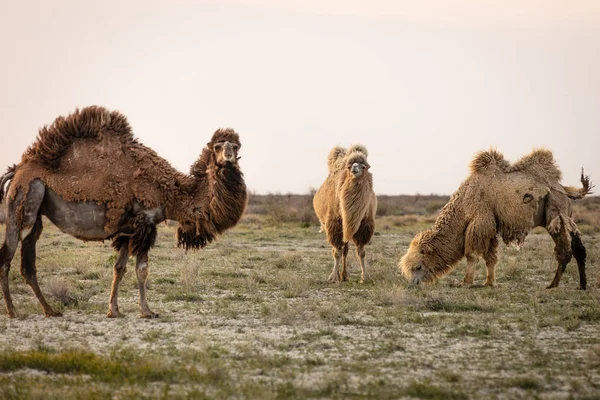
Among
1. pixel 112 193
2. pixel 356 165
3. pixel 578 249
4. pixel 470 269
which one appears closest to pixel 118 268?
pixel 112 193

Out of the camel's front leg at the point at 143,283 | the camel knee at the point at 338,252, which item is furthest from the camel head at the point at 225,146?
the camel knee at the point at 338,252

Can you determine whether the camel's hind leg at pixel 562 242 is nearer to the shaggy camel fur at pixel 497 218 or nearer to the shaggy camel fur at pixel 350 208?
the shaggy camel fur at pixel 497 218

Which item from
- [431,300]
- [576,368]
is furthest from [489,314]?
[576,368]

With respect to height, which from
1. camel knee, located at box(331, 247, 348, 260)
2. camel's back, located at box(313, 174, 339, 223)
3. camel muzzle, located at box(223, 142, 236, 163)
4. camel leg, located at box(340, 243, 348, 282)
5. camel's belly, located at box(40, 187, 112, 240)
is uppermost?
camel muzzle, located at box(223, 142, 236, 163)

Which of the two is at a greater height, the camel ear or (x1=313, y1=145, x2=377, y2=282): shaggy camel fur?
(x1=313, y1=145, x2=377, y2=282): shaggy camel fur

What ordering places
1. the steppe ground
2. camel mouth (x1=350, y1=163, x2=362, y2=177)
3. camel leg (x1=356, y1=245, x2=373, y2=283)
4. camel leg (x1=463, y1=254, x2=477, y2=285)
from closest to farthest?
the steppe ground
camel leg (x1=463, y1=254, x2=477, y2=285)
camel mouth (x1=350, y1=163, x2=362, y2=177)
camel leg (x1=356, y1=245, x2=373, y2=283)

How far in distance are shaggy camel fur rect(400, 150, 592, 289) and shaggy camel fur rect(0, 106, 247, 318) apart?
16.0 ft

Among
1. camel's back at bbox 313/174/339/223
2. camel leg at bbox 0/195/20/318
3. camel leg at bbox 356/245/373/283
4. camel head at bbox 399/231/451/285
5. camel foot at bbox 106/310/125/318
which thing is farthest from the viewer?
camel's back at bbox 313/174/339/223

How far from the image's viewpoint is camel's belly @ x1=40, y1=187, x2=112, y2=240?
10008 millimetres

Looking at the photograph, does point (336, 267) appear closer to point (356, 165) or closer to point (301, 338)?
point (356, 165)

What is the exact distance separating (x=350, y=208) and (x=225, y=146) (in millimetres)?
5145

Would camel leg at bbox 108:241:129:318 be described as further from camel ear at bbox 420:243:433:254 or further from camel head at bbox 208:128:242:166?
camel ear at bbox 420:243:433:254

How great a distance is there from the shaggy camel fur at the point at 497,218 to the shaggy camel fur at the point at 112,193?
4882mm

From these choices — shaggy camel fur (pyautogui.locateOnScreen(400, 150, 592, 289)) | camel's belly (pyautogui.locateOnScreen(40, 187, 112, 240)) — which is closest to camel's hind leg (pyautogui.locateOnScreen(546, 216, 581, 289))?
shaggy camel fur (pyautogui.locateOnScreen(400, 150, 592, 289))
